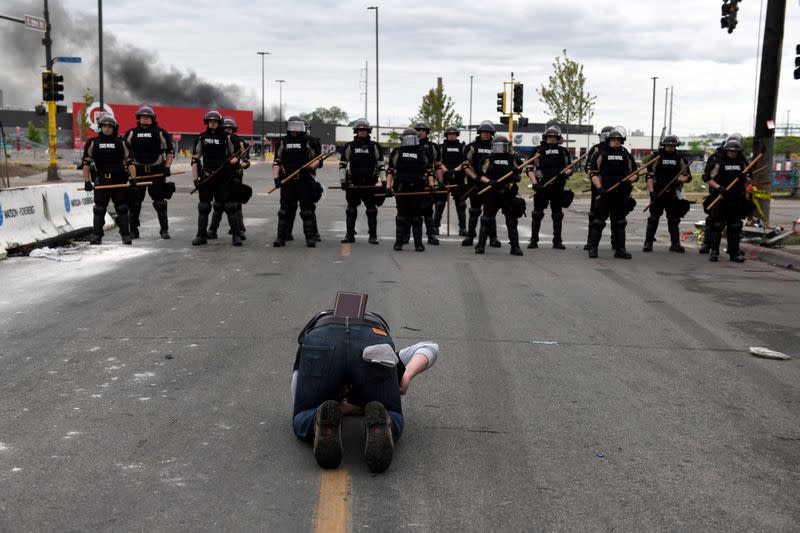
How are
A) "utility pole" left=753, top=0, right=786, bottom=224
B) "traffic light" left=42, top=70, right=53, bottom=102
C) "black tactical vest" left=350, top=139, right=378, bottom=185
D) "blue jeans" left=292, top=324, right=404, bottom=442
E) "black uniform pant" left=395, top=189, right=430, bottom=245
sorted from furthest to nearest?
"traffic light" left=42, top=70, right=53, bottom=102
"utility pole" left=753, top=0, right=786, bottom=224
"black tactical vest" left=350, top=139, right=378, bottom=185
"black uniform pant" left=395, top=189, right=430, bottom=245
"blue jeans" left=292, top=324, right=404, bottom=442

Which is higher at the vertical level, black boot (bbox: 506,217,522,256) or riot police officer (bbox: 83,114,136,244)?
riot police officer (bbox: 83,114,136,244)

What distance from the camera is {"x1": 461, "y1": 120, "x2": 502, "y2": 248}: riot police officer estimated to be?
50.5ft

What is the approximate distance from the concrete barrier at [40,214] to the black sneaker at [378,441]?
10.2m

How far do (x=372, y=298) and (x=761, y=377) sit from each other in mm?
4348

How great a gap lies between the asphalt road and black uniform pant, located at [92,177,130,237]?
3.66 metres

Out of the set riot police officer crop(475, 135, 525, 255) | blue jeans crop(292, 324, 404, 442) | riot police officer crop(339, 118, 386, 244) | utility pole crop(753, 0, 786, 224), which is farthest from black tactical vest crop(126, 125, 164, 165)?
blue jeans crop(292, 324, 404, 442)

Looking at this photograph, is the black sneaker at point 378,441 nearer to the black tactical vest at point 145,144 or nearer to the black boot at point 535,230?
the black boot at point 535,230

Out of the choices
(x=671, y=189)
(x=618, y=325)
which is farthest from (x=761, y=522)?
(x=671, y=189)

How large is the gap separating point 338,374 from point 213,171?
10851mm

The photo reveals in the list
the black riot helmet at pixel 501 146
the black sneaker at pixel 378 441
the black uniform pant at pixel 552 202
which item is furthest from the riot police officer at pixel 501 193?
the black sneaker at pixel 378 441

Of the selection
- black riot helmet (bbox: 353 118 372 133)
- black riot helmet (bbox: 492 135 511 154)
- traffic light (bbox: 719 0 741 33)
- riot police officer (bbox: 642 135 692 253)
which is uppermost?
traffic light (bbox: 719 0 741 33)

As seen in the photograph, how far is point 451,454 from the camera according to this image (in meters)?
4.81

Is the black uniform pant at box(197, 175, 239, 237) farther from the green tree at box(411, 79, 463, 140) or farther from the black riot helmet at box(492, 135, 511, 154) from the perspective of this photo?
the green tree at box(411, 79, 463, 140)

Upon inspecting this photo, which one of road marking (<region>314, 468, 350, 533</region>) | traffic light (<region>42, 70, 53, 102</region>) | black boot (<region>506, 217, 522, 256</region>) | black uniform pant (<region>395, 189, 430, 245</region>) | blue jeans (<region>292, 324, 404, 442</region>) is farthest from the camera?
traffic light (<region>42, 70, 53, 102</region>)
